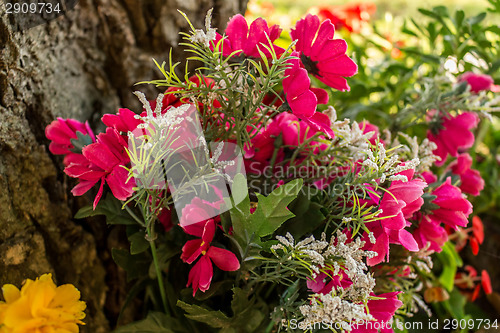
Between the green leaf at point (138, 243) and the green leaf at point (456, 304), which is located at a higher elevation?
the green leaf at point (138, 243)

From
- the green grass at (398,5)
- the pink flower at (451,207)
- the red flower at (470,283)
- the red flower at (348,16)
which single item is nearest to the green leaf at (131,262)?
the pink flower at (451,207)

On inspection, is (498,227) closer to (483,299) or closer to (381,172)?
(483,299)

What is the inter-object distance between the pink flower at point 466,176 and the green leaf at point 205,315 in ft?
1.48

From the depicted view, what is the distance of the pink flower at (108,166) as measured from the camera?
0.47 meters

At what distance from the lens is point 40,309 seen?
1.55ft

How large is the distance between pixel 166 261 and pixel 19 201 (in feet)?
0.72

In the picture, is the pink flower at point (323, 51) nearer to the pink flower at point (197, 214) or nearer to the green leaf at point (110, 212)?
the pink flower at point (197, 214)

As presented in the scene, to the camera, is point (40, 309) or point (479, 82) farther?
point (479, 82)

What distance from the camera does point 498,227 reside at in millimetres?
1008

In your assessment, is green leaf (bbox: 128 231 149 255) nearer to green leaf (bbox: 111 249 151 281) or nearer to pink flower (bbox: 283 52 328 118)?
green leaf (bbox: 111 249 151 281)

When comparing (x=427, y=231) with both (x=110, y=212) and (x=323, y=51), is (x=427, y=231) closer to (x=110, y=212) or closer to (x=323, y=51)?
(x=323, y=51)

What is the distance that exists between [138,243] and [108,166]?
12 centimetres

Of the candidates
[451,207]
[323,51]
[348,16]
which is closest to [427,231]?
Answer: [451,207]

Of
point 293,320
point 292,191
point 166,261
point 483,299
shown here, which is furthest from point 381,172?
point 483,299
